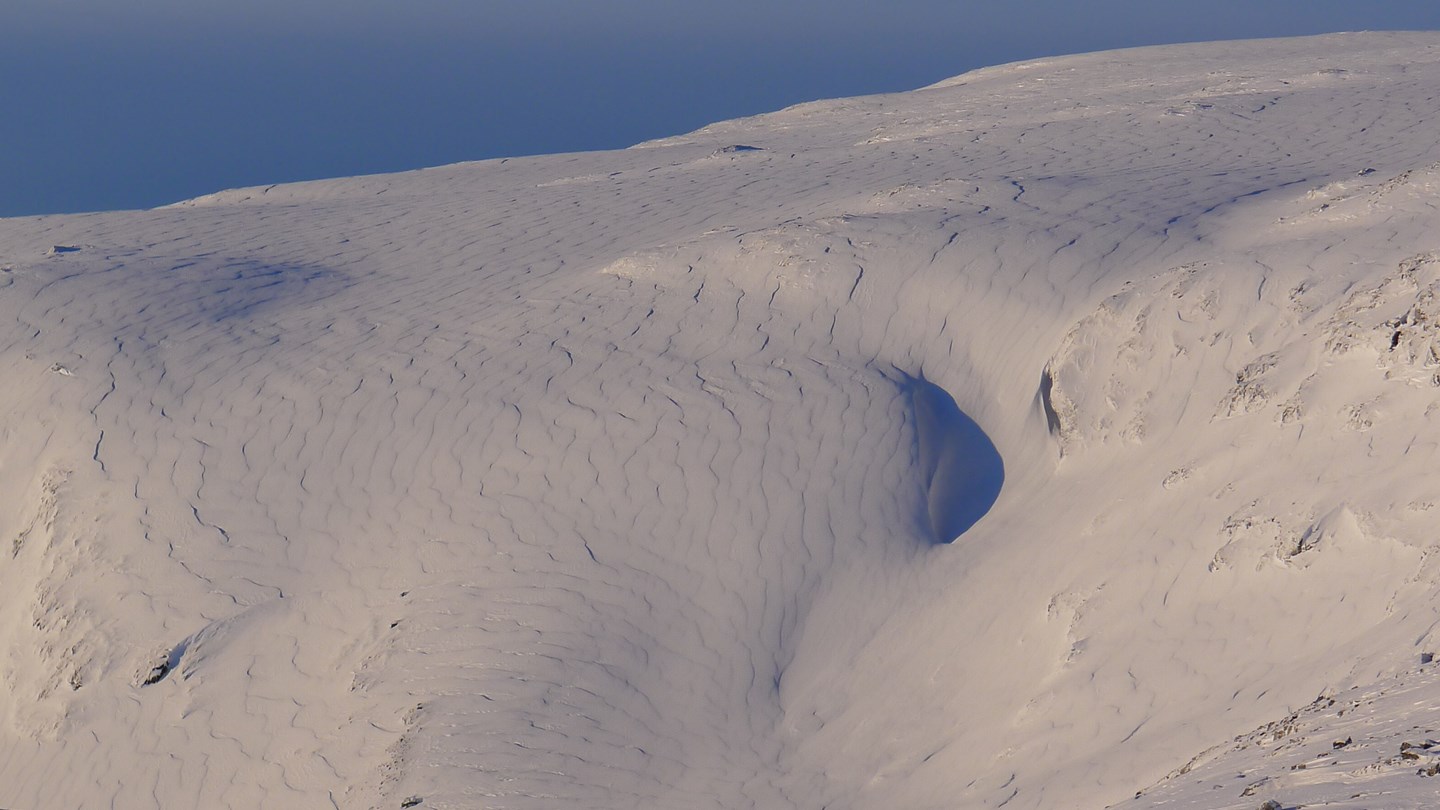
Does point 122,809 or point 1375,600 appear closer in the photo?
point 1375,600

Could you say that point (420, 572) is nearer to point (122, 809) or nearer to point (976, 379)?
point (122, 809)

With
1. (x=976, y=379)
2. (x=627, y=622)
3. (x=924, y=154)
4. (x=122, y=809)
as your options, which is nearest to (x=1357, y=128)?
(x=924, y=154)

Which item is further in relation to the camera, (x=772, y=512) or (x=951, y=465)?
(x=951, y=465)

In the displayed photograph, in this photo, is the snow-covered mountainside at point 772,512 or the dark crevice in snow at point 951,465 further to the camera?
the dark crevice in snow at point 951,465

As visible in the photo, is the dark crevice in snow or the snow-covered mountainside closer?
the snow-covered mountainside
